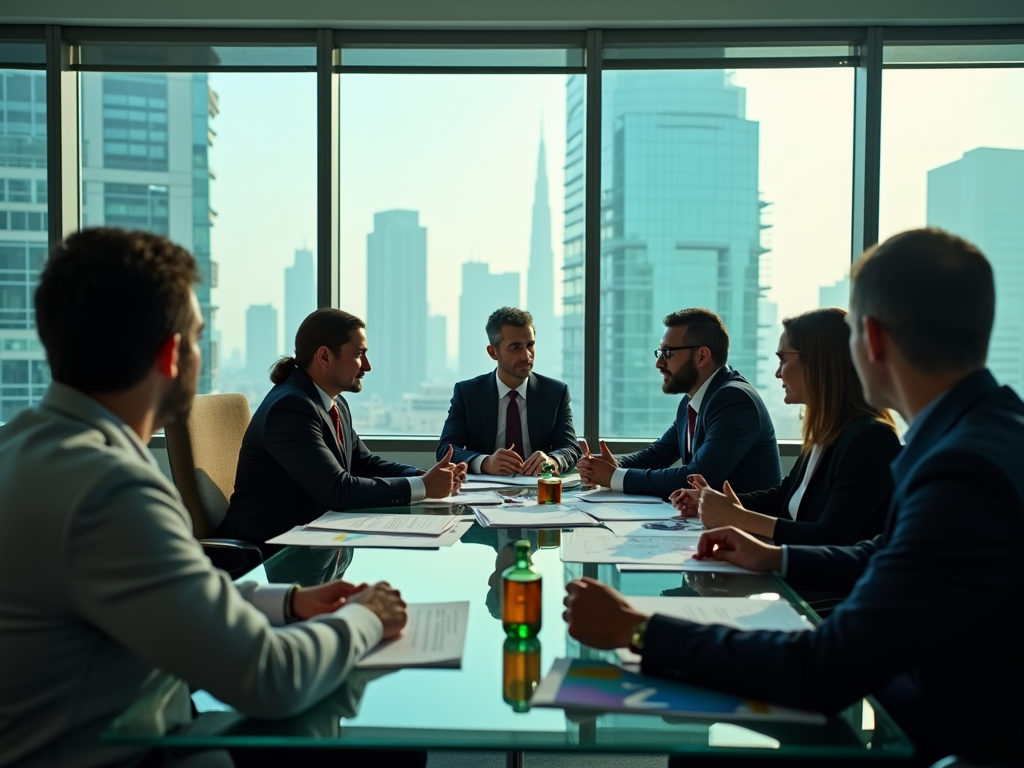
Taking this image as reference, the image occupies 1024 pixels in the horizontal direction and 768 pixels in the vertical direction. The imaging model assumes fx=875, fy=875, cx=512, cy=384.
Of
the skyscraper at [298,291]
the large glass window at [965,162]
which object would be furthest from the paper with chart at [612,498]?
the large glass window at [965,162]

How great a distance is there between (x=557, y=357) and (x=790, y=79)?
87.4 inches

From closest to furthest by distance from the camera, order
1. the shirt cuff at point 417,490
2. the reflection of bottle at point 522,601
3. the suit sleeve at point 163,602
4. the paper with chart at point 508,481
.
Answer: the suit sleeve at point 163,602 → the reflection of bottle at point 522,601 → the shirt cuff at point 417,490 → the paper with chart at point 508,481

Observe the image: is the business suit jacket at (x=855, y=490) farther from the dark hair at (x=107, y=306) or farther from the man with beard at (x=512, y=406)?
the man with beard at (x=512, y=406)

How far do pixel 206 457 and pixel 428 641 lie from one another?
6.46ft

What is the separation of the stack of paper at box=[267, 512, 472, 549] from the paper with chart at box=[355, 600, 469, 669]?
62 cm

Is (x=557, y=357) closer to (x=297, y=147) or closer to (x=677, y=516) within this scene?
(x=297, y=147)

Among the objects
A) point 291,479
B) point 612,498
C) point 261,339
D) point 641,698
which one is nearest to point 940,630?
point 641,698

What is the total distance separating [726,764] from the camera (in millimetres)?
1625

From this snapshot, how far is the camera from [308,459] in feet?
9.71

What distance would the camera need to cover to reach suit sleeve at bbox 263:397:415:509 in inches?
115

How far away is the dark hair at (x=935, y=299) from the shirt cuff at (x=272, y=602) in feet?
3.73

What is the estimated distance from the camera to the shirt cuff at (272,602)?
5.24ft

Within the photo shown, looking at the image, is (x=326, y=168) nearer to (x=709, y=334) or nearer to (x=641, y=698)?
(x=709, y=334)

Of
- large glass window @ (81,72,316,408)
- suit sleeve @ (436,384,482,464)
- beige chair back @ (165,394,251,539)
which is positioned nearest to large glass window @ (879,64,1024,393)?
suit sleeve @ (436,384,482,464)
